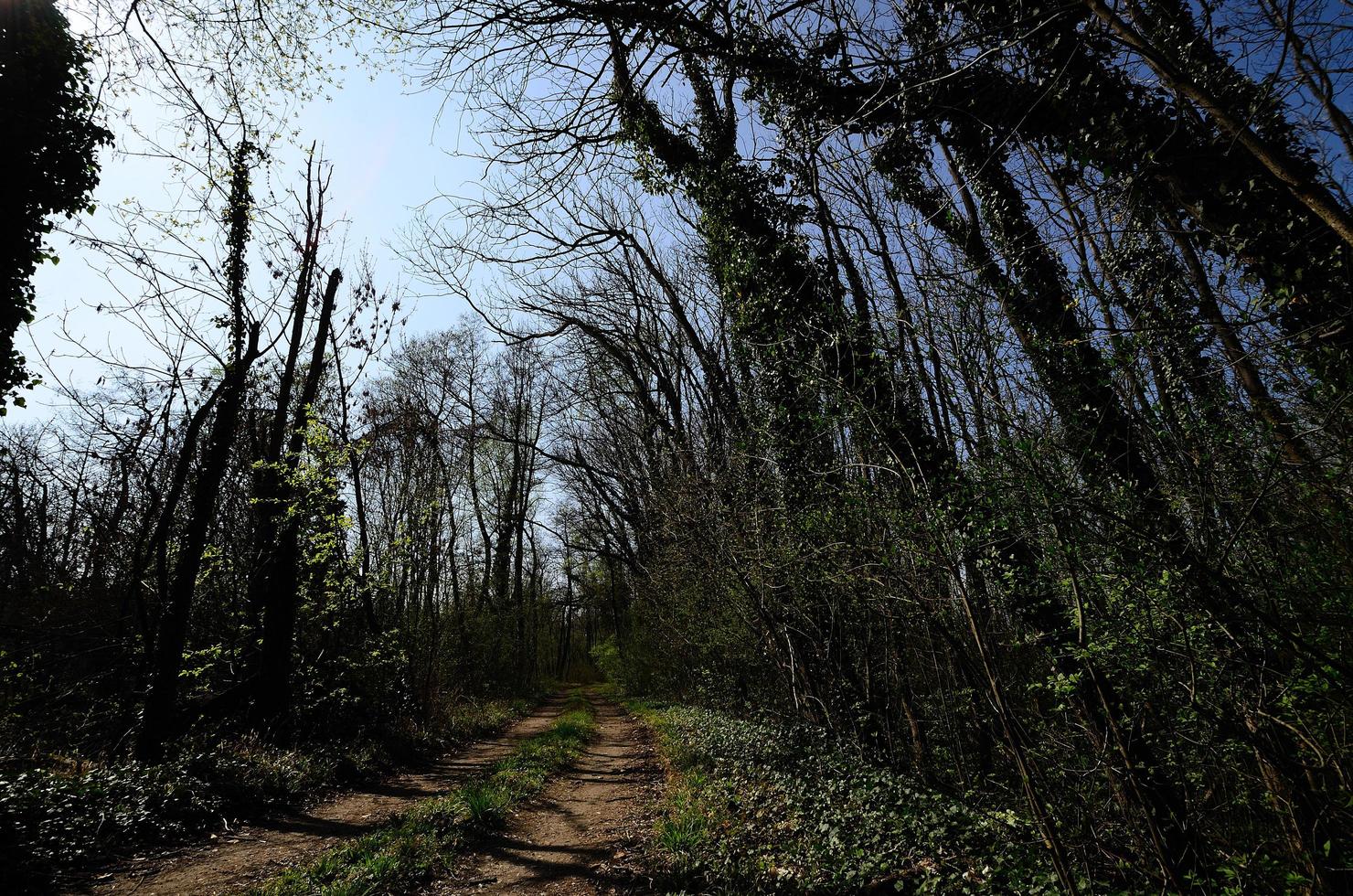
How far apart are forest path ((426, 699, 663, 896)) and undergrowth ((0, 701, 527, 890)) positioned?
9.55 feet

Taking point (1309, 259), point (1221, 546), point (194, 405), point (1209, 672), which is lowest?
point (1209, 672)

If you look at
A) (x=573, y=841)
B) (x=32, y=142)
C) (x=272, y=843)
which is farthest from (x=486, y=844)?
(x=32, y=142)

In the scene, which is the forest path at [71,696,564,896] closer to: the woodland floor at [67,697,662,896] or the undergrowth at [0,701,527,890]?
the woodland floor at [67,697,662,896]

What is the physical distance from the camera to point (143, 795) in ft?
19.6

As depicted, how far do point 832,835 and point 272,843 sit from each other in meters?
5.39

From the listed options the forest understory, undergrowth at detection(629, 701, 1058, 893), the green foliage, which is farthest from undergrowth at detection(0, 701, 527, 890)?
undergrowth at detection(629, 701, 1058, 893)

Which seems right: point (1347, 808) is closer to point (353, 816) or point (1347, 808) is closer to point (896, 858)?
point (896, 858)

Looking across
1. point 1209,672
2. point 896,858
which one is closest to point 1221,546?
point 1209,672

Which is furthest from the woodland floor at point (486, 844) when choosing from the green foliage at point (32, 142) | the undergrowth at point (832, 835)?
the green foliage at point (32, 142)

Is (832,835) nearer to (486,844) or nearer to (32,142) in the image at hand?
(486,844)

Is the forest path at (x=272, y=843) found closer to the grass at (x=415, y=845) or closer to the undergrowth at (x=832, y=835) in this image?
the grass at (x=415, y=845)

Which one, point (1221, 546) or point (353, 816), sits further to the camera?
point (353, 816)

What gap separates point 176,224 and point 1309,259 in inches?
437

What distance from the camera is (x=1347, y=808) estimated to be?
8.79 feet
